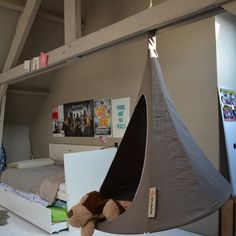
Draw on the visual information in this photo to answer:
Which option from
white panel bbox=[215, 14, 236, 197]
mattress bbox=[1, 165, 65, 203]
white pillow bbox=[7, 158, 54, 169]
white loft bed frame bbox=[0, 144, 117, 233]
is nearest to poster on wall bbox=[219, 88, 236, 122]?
white panel bbox=[215, 14, 236, 197]

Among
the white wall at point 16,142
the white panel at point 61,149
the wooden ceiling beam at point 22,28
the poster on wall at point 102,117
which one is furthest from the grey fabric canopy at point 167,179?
the white wall at point 16,142

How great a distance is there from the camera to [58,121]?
4930 millimetres

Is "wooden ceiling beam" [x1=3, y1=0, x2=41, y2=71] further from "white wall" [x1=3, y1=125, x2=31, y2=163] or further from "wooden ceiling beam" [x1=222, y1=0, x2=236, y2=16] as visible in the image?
"wooden ceiling beam" [x1=222, y1=0, x2=236, y2=16]

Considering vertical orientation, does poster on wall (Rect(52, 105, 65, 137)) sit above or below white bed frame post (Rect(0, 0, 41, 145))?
below

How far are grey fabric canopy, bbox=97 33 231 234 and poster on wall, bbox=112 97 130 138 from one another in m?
1.96

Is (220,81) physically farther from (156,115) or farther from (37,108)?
(37,108)

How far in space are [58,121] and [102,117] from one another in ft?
4.13

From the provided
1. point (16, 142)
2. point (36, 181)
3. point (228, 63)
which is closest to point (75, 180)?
point (36, 181)

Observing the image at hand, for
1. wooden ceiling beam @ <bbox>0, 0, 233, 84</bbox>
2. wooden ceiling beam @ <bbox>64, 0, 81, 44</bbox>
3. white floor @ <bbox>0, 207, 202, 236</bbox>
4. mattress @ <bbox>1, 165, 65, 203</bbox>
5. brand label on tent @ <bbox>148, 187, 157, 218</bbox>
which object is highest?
wooden ceiling beam @ <bbox>64, 0, 81, 44</bbox>

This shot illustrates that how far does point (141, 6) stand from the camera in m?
3.41

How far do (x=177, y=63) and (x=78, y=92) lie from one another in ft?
6.66

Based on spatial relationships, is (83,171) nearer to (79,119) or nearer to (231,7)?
(79,119)

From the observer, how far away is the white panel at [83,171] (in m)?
2.81

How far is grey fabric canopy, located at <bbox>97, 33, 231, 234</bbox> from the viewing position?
3.87 feet
